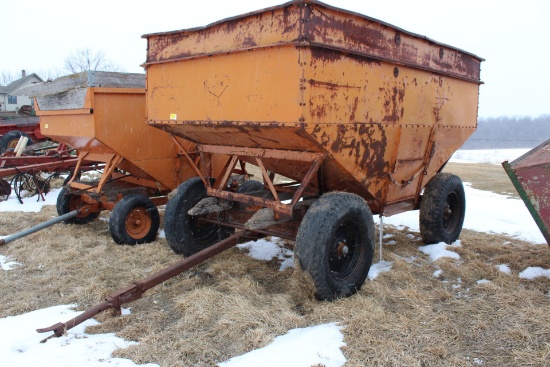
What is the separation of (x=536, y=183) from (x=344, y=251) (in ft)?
6.69

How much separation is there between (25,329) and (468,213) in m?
7.94

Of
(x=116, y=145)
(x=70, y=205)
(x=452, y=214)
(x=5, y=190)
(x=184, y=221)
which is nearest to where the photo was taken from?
(x=184, y=221)

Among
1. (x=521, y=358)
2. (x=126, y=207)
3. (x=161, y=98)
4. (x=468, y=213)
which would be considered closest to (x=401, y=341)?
(x=521, y=358)

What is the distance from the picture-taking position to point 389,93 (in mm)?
4633

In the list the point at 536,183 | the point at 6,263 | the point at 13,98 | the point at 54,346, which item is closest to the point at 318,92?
the point at 536,183

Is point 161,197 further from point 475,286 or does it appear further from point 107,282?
point 475,286

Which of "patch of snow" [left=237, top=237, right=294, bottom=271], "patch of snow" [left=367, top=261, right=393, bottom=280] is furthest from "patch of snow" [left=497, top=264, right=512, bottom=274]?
"patch of snow" [left=237, top=237, right=294, bottom=271]

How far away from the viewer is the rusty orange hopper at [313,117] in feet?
12.5

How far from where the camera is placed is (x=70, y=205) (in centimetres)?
723

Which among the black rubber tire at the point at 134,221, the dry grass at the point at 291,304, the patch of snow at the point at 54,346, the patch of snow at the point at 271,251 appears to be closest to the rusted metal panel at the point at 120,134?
the black rubber tire at the point at 134,221

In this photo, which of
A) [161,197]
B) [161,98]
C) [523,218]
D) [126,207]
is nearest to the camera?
[161,98]

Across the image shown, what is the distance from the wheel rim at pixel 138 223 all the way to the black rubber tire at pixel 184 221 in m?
1.07

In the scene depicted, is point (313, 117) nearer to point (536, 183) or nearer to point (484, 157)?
point (536, 183)

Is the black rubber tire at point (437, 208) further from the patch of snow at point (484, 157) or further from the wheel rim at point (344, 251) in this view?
the patch of snow at point (484, 157)
